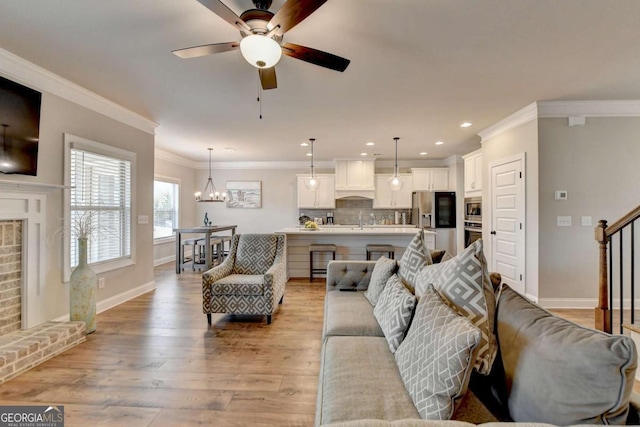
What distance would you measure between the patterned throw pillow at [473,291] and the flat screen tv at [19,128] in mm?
3501

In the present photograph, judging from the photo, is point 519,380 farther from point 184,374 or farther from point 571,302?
point 571,302

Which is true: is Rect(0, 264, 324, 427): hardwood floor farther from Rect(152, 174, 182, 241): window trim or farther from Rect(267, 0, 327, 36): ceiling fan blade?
Result: Rect(152, 174, 182, 241): window trim

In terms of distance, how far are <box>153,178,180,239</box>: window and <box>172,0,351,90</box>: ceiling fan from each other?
5.57 m

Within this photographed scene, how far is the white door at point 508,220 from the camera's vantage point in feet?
13.1

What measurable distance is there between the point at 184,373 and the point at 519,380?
2.20 m

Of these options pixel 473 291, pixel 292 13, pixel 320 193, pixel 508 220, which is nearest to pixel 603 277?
pixel 508 220

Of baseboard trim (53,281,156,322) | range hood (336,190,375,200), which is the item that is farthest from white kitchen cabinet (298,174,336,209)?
baseboard trim (53,281,156,322)

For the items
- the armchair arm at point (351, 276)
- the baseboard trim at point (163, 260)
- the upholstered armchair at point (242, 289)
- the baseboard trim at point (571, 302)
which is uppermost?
the armchair arm at point (351, 276)

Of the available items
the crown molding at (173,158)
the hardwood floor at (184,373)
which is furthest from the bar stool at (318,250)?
the crown molding at (173,158)

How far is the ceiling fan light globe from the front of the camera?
1.71 m

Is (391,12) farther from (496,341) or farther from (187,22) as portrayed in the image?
(496,341)

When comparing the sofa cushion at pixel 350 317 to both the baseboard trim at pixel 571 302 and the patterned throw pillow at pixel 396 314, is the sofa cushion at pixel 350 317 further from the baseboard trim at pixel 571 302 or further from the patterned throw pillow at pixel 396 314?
the baseboard trim at pixel 571 302

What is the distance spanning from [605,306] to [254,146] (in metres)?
5.57

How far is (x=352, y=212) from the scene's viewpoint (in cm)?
772
